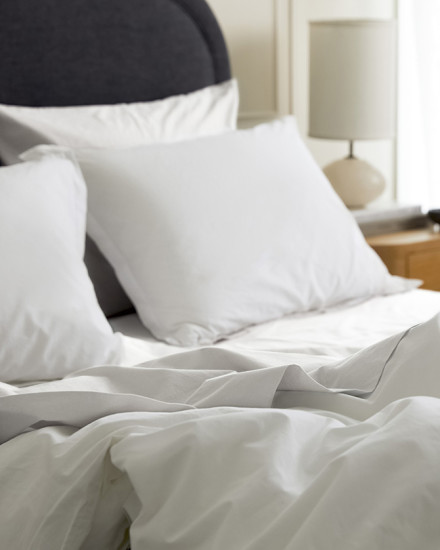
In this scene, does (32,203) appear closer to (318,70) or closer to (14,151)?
(14,151)

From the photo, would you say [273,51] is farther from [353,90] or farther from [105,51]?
[105,51]

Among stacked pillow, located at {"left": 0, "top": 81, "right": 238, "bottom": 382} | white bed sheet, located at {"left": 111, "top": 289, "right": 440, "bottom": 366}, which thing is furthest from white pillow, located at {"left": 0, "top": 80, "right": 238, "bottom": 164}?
white bed sheet, located at {"left": 111, "top": 289, "right": 440, "bottom": 366}

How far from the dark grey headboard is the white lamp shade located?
379mm

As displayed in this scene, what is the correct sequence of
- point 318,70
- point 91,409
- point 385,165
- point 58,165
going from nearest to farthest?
point 91,409, point 58,165, point 318,70, point 385,165

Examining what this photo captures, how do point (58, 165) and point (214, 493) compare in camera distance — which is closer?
point (214, 493)

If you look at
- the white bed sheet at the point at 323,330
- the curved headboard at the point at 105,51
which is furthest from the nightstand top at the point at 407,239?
the curved headboard at the point at 105,51

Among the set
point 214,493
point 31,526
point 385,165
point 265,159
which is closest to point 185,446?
point 214,493

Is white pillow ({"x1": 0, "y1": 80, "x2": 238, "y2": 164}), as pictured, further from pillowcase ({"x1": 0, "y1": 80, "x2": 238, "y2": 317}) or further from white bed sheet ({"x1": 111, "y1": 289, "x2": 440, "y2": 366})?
white bed sheet ({"x1": 111, "y1": 289, "x2": 440, "y2": 366})

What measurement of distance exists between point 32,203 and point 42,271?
0.16m

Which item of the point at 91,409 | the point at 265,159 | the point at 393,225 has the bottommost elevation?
the point at 393,225

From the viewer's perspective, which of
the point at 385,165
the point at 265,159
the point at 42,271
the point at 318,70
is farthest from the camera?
A: the point at 385,165

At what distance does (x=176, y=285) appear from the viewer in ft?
6.62

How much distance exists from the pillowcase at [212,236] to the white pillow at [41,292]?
0.70ft

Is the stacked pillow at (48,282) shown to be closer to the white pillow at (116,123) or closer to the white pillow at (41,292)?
the white pillow at (41,292)
